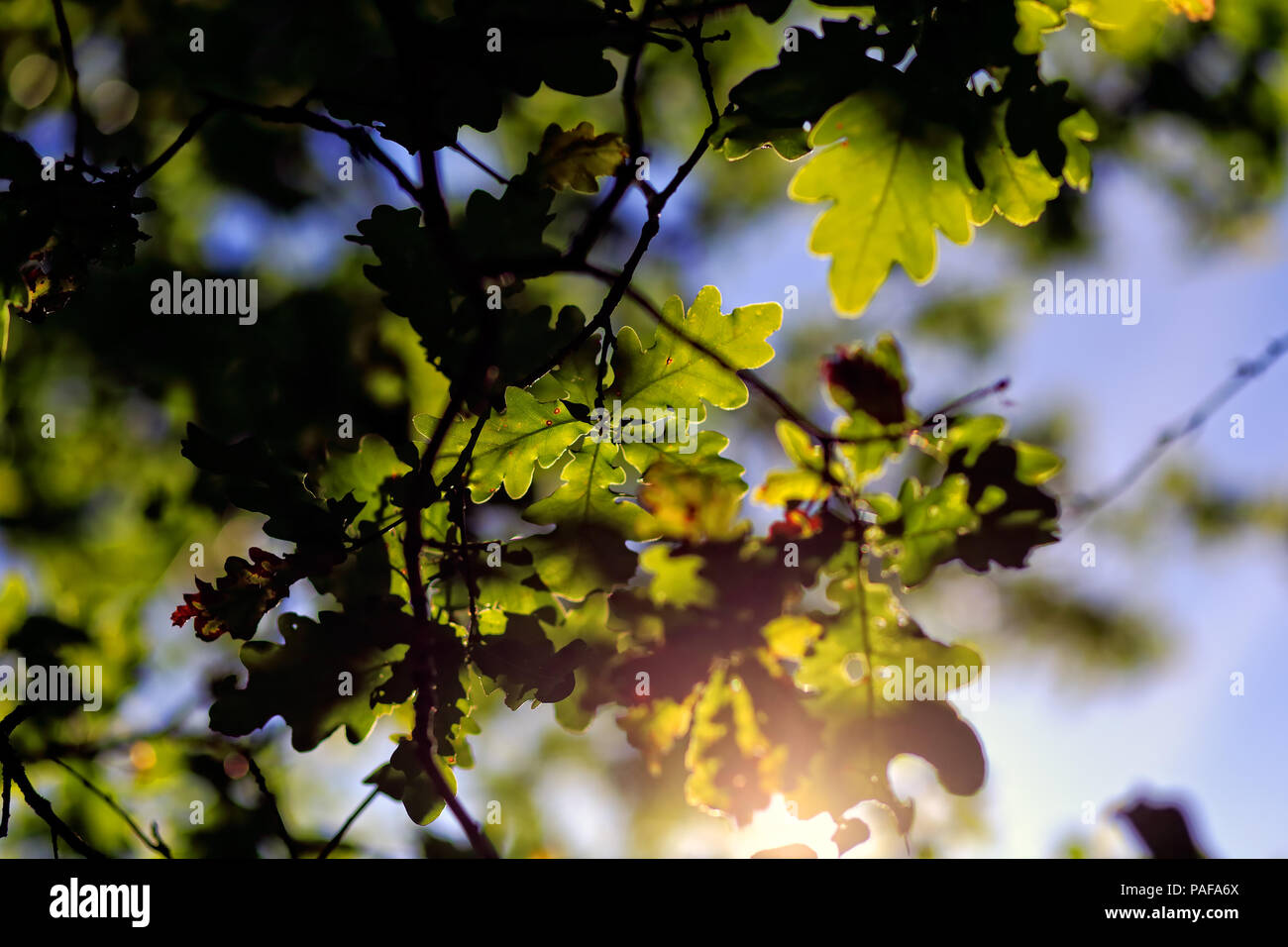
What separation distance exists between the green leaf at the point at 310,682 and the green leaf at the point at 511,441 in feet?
0.93

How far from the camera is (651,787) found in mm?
6492

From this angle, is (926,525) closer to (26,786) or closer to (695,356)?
(695,356)

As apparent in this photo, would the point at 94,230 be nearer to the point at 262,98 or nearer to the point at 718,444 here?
the point at 718,444

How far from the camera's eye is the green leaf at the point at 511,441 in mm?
1180

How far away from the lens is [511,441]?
120 cm

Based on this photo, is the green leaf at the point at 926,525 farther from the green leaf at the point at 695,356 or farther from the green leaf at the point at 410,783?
the green leaf at the point at 410,783

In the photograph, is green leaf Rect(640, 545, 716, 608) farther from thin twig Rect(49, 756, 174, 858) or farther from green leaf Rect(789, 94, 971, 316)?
thin twig Rect(49, 756, 174, 858)

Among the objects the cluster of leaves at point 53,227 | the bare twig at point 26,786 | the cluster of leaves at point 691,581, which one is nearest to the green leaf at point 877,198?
the cluster of leaves at point 691,581

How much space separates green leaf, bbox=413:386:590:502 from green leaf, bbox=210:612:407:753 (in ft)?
0.93

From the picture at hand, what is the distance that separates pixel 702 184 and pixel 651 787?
16.4 ft

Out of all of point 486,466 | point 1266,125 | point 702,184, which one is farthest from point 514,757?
point 1266,125

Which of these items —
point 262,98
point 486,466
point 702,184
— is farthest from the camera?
point 702,184

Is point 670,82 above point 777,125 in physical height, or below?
above

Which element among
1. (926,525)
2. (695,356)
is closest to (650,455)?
(695,356)
